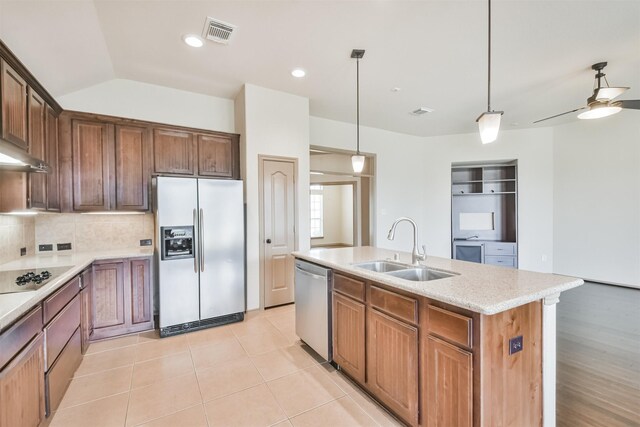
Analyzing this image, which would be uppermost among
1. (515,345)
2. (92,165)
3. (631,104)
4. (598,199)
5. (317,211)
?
(631,104)

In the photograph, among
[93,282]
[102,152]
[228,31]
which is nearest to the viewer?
[228,31]

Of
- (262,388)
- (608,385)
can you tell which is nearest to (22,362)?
(262,388)

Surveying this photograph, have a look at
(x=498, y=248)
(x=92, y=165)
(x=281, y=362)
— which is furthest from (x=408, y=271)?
(x=498, y=248)

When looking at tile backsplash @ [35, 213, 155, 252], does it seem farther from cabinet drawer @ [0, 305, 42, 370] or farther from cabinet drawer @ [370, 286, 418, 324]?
cabinet drawer @ [370, 286, 418, 324]

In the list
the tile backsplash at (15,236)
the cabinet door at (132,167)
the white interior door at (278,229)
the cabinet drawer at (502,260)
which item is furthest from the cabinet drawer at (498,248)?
the tile backsplash at (15,236)

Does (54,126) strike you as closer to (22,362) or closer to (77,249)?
(77,249)

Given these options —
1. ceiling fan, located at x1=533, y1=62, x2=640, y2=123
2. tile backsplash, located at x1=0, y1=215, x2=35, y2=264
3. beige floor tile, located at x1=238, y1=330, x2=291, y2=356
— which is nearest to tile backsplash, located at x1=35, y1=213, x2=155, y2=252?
tile backsplash, located at x1=0, y1=215, x2=35, y2=264

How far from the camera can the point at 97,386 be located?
227cm

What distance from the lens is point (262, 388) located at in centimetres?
224

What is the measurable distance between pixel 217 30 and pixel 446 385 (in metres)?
Answer: 3.27

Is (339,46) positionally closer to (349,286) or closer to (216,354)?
(349,286)

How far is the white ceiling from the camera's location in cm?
236

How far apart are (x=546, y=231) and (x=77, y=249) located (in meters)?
7.96

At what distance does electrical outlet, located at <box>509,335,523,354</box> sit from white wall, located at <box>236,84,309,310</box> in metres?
3.06
